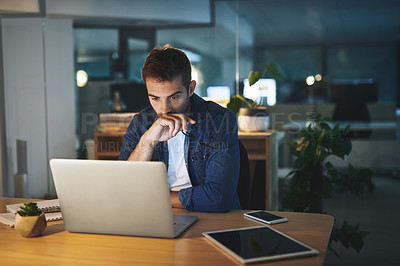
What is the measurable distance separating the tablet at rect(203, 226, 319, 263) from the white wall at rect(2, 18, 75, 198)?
11.1ft

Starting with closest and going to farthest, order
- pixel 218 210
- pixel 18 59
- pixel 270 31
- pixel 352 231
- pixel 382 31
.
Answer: pixel 218 210 < pixel 352 231 < pixel 382 31 < pixel 270 31 < pixel 18 59

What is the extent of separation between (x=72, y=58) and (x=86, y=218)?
10.9 feet

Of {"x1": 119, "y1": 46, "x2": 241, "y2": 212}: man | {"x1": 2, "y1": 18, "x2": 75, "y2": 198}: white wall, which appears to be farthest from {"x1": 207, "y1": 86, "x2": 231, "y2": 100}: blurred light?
{"x1": 119, "y1": 46, "x2": 241, "y2": 212}: man

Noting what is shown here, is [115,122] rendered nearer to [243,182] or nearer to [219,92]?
[219,92]

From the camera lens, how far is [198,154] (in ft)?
6.39

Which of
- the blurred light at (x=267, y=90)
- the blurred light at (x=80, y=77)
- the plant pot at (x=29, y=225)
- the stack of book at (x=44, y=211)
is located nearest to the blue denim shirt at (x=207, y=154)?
the stack of book at (x=44, y=211)

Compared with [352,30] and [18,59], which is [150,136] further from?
[18,59]

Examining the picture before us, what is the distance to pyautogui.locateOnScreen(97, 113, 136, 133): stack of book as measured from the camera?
3.79m

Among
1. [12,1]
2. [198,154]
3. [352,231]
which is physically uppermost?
[12,1]

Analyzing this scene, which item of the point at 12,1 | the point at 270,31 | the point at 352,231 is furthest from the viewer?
the point at 270,31

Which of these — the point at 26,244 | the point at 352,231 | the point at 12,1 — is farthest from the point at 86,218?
the point at 12,1

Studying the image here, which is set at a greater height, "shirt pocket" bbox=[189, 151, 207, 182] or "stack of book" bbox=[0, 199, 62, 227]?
"shirt pocket" bbox=[189, 151, 207, 182]

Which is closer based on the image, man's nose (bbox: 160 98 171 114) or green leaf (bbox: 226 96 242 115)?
man's nose (bbox: 160 98 171 114)

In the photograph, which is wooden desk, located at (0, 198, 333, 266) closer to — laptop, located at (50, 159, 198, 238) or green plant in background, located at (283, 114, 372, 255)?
laptop, located at (50, 159, 198, 238)
